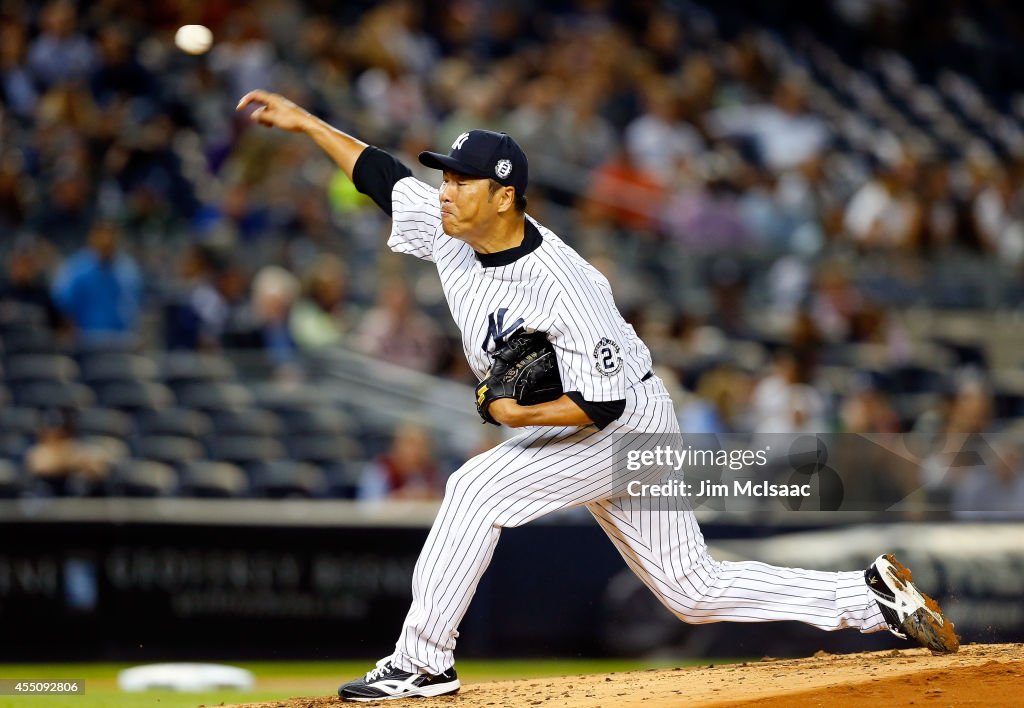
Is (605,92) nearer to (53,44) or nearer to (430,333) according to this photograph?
(430,333)

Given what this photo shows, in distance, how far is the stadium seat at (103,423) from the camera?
9367 mm

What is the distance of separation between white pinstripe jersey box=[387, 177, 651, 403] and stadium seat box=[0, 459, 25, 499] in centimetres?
485

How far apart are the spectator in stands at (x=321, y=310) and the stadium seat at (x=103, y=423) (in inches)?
49.3

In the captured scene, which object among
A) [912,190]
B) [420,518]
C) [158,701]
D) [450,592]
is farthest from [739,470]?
[912,190]

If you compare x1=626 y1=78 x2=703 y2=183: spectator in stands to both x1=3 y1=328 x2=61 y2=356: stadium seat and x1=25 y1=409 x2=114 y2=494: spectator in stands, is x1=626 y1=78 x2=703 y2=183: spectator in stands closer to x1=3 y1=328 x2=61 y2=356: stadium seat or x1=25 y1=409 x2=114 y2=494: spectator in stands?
x1=3 y1=328 x2=61 y2=356: stadium seat

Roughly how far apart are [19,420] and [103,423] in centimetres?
54

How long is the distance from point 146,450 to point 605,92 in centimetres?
505

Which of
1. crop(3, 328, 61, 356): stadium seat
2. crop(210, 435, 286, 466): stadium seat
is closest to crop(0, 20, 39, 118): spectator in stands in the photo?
crop(3, 328, 61, 356): stadium seat

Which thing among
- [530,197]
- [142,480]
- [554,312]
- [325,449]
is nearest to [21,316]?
[142,480]

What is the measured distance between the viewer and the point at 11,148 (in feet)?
34.5

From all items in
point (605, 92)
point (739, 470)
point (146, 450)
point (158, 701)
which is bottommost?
point (158, 701)

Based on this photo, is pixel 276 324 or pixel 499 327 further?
pixel 276 324

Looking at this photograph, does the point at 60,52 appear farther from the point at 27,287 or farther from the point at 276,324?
the point at 276,324

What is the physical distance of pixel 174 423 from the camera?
9.52 m
